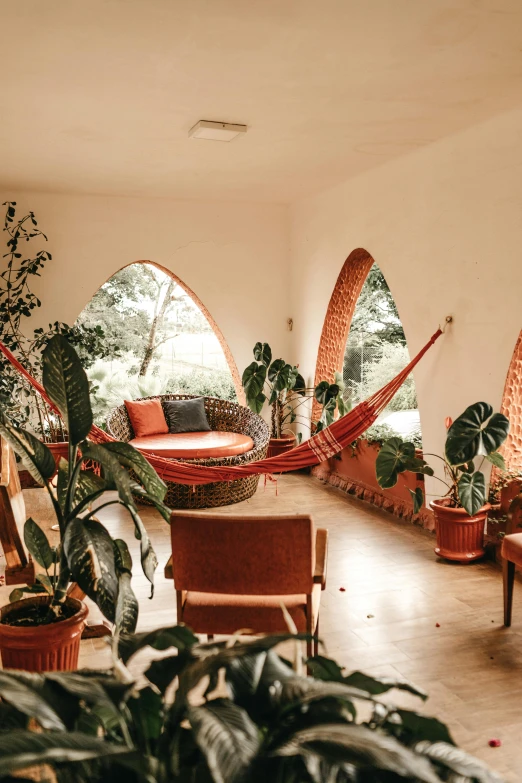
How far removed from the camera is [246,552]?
2.23 metres

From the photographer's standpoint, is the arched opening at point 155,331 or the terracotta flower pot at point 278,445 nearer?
the terracotta flower pot at point 278,445

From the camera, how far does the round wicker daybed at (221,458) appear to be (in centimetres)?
488

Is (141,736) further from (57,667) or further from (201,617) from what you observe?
(201,617)

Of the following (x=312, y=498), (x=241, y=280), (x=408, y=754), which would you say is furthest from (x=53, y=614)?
(x=241, y=280)

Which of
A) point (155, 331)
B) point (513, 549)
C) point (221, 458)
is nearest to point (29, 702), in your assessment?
point (513, 549)

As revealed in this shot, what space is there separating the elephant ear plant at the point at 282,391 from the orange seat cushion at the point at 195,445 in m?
0.61

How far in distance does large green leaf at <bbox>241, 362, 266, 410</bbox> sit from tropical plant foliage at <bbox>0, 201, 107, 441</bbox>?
120 centimetres

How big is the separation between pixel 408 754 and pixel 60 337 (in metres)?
1.29

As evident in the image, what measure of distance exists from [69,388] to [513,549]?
6.66 feet

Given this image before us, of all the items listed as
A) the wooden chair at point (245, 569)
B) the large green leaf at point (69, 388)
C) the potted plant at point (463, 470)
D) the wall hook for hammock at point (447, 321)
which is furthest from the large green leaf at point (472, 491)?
the large green leaf at point (69, 388)

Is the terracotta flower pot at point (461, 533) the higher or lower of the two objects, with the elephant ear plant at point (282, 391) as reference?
lower

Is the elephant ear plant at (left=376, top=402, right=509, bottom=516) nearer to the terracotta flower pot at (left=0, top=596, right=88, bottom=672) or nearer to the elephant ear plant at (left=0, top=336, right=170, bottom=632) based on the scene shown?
the elephant ear plant at (left=0, top=336, right=170, bottom=632)

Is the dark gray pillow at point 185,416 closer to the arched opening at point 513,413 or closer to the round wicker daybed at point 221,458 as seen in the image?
the round wicker daybed at point 221,458

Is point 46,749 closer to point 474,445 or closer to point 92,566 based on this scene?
point 92,566
